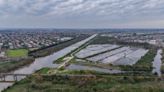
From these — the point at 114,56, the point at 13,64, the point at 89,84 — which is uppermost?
the point at 89,84

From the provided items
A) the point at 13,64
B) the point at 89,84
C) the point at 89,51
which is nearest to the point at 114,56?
the point at 89,51

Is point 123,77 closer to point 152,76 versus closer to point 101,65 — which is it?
point 152,76

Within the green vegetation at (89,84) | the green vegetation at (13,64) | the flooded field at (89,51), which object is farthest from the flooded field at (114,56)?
the green vegetation at (89,84)

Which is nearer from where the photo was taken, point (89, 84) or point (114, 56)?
point (89, 84)

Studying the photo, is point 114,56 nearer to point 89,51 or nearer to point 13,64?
point 89,51

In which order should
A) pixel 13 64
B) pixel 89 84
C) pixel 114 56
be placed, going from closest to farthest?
pixel 89 84, pixel 13 64, pixel 114 56

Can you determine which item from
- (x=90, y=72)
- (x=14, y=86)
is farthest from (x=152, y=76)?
(x=14, y=86)

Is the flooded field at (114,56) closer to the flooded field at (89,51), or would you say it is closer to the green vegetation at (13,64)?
the flooded field at (89,51)
